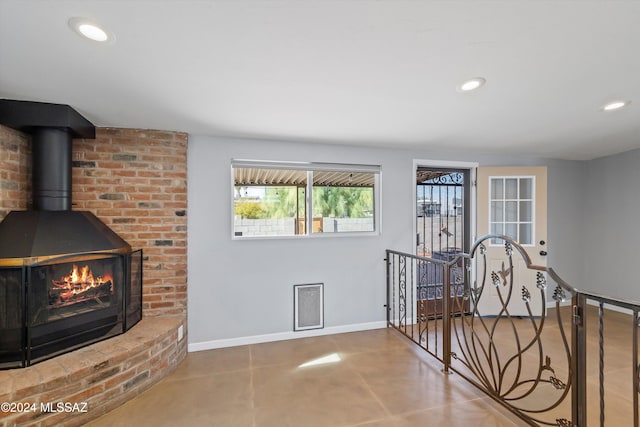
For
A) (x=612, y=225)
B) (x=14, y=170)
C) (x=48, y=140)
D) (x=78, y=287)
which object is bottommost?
(x=78, y=287)

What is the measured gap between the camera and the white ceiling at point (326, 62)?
3.99 feet

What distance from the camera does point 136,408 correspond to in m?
2.01

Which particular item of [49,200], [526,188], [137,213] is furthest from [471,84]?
[49,200]

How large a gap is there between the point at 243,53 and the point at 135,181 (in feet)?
6.23

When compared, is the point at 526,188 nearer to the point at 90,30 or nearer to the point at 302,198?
the point at 302,198

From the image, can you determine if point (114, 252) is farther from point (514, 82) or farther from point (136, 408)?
point (514, 82)

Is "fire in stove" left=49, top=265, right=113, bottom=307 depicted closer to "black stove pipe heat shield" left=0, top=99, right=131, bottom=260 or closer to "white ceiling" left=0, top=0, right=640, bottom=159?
"black stove pipe heat shield" left=0, top=99, right=131, bottom=260

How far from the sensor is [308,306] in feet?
10.5

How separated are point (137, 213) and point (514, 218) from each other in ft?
15.2

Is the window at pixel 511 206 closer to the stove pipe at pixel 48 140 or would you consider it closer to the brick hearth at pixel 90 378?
the brick hearth at pixel 90 378

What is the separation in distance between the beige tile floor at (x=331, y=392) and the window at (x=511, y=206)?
4.95 ft

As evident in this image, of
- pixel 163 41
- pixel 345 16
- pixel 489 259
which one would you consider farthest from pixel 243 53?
pixel 489 259

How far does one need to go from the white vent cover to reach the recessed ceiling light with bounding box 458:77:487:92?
234cm

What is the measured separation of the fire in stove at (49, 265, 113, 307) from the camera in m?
2.09
